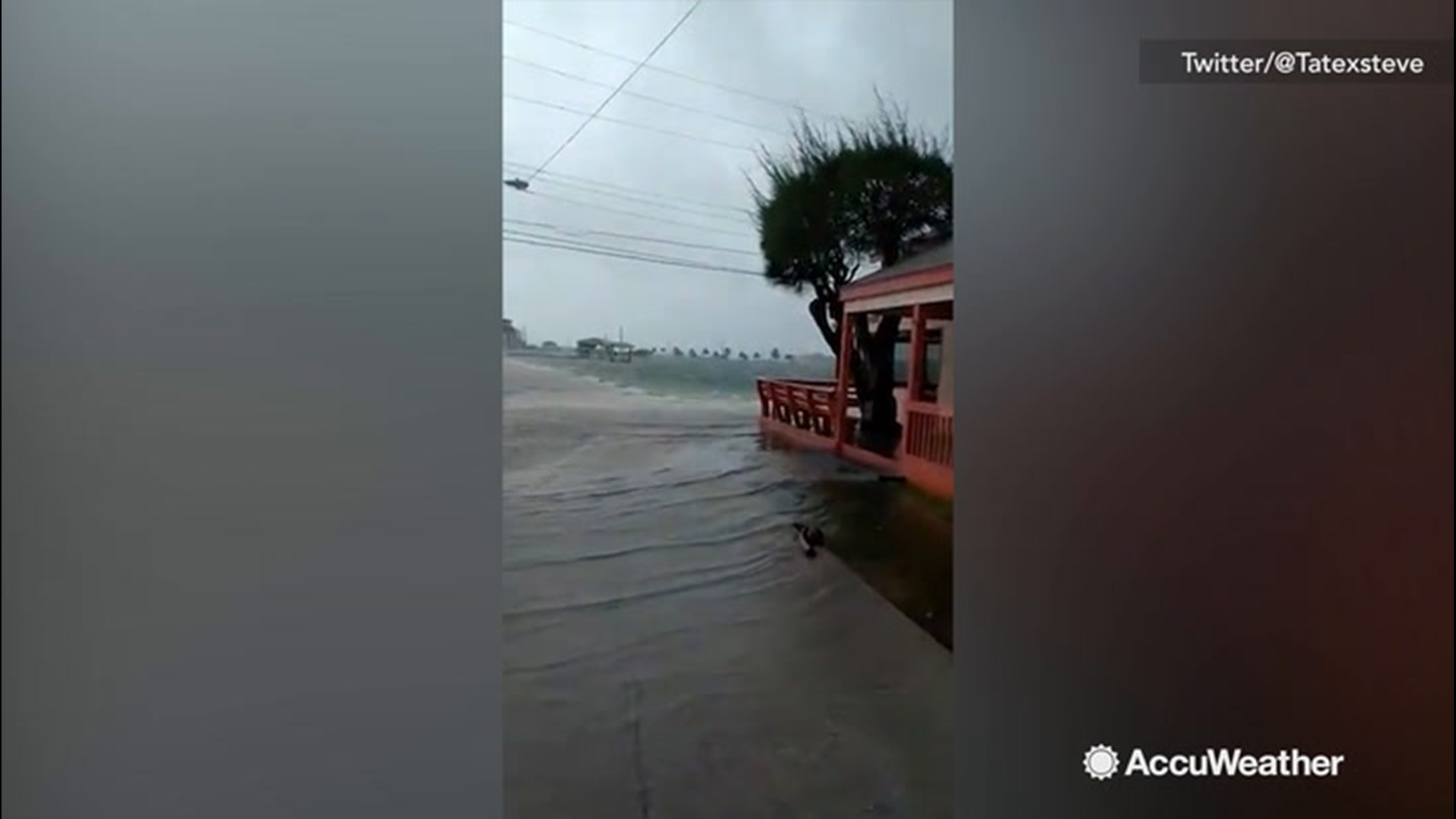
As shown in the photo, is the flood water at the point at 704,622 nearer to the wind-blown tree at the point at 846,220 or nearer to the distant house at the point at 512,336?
the distant house at the point at 512,336

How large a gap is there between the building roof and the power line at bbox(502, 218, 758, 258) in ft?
0.62

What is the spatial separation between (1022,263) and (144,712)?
1.63 meters

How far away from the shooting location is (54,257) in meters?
1.40

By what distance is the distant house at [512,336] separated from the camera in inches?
58.3

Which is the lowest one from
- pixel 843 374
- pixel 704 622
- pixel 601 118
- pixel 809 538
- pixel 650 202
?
pixel 704 622

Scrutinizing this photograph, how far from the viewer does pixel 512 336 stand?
1484 mm

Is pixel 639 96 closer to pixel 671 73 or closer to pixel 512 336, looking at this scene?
pixel 671 73

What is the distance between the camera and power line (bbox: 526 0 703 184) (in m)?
1.48

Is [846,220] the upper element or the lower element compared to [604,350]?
upper

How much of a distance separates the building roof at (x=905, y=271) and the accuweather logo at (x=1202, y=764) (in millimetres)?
883

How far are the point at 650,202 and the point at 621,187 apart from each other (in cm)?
5

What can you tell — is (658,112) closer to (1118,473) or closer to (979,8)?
(979,8)

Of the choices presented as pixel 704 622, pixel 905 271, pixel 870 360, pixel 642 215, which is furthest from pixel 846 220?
pixel 704 622

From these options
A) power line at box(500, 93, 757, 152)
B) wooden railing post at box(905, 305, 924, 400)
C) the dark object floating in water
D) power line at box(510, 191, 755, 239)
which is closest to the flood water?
the dark object floating in water
